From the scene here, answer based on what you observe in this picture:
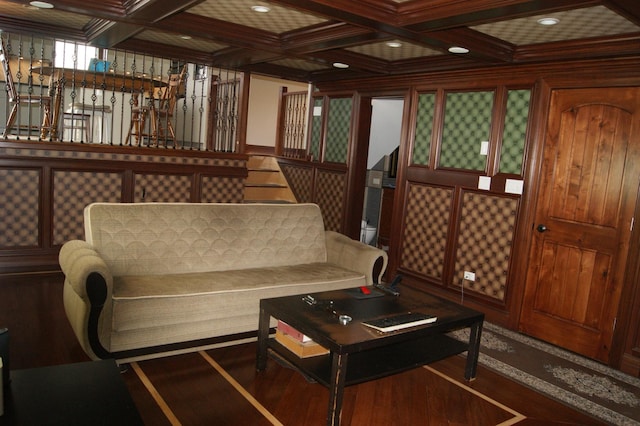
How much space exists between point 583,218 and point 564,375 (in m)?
1.21

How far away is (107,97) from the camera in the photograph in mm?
8445

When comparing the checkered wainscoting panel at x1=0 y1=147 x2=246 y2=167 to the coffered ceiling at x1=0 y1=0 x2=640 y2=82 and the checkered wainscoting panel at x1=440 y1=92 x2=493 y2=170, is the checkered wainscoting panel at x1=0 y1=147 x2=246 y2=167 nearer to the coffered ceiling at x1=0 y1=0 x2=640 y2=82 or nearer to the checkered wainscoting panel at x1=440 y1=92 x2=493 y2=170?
the coffered ceiling at x1=0 y1=0 x2=640 y2=82

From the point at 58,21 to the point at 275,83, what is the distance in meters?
5.68

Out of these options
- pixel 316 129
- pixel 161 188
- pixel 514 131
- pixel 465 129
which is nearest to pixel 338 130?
pixel 316 129

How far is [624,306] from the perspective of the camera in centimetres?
379

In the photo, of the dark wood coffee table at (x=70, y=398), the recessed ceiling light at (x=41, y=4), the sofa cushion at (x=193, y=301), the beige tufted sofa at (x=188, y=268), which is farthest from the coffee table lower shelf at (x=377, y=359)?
the recessed ceiling light at (x=41, y=4)

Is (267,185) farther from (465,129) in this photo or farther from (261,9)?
(261,9)

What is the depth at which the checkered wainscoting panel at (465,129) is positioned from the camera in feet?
15.7

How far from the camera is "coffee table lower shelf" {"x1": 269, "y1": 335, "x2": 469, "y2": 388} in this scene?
273 cm

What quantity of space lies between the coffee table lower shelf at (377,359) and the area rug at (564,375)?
25.9 inches

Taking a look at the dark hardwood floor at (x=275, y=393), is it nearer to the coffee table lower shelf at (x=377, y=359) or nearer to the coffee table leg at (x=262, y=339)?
the coffee table leg at (x=262, y=339)

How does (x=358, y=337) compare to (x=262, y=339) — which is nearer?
(x=358, y=337)

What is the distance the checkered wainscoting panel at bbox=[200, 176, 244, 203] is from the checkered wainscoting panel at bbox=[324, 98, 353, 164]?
3.99 feet

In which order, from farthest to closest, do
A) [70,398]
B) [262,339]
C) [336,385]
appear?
[262,339], [336,385], [70,398]
